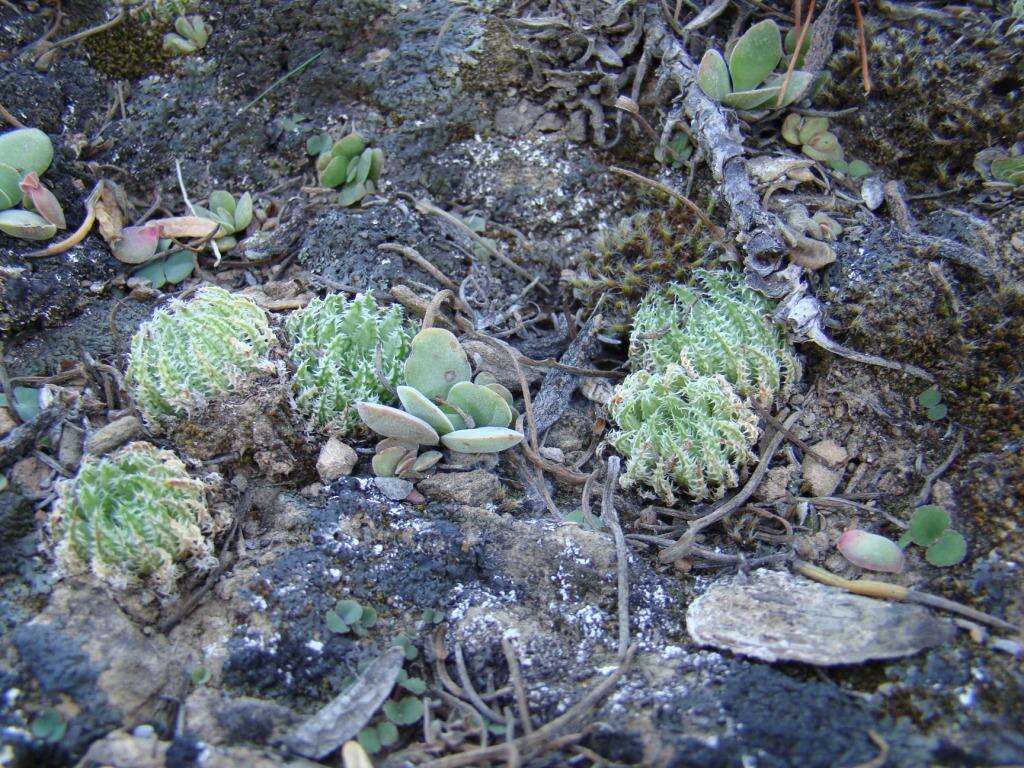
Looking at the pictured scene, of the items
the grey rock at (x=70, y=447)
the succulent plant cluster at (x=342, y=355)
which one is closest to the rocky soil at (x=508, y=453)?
the grey rock at (x=70, y=447)

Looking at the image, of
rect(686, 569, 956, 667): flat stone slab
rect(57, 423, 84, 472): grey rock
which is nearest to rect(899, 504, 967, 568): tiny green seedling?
rect(686, 569, 956, 667): flat stone slab

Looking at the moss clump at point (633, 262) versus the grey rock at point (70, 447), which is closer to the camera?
the grey rock at point (70, 447)

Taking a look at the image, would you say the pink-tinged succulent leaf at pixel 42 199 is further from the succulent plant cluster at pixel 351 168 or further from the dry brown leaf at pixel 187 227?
the succulent plant cluster at pixel 351 168

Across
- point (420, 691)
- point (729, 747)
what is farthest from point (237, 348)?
point (729, 747)

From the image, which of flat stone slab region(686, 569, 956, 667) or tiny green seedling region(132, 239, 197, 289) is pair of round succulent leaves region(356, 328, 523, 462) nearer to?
flat stone slab region(686, 569, 956, 667)

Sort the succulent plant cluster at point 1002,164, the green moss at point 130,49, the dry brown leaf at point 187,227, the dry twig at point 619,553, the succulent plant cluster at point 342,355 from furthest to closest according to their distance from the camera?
the green moss at point 130,49, the dry brown leaf at point 187,227, the succulent plant cluster at point 1002,164, the succulent plant cluster at point 342,355, the dry twig at point 619,553

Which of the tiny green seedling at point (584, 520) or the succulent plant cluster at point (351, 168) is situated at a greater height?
the succulent plant cluster at point (351, 168)

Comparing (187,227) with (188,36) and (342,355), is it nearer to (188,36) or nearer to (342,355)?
(188,36)

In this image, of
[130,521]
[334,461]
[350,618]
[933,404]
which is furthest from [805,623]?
[130,521]
